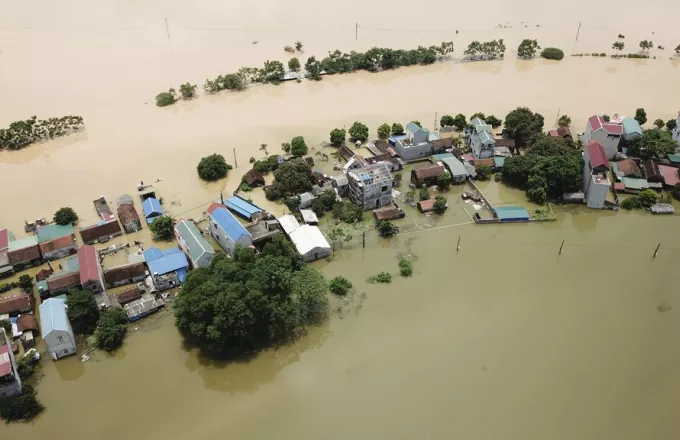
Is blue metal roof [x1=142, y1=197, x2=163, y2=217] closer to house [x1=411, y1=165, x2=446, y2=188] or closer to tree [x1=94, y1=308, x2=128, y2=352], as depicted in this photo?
tree [x1=94, y1=308, x2=128, y2=352]

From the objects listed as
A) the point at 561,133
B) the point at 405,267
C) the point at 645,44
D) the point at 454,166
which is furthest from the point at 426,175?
the point at 645,44

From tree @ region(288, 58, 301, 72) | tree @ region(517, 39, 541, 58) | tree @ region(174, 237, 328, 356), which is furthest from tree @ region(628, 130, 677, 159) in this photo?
tree @ region(288, 58, 301, 72)

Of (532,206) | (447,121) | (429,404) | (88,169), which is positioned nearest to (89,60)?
(88,169)

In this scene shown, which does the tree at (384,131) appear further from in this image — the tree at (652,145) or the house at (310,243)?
the tree at (652,145)

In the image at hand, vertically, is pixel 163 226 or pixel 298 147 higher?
pixel 298 147

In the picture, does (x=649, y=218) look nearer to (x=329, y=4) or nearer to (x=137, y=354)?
(x=137, y=354)

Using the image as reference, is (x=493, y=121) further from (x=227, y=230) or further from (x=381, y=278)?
(x=227, y=230)
